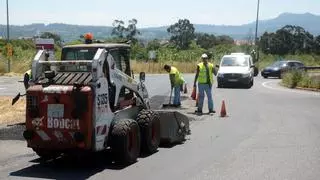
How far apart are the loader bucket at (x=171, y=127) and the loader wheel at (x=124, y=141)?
5.55 feet

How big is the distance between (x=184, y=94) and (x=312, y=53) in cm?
6316

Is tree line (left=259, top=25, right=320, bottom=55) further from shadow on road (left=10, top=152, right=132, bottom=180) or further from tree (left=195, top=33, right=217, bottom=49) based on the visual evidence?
shadow on road (left=10, top=152, right=132, bottom=180)

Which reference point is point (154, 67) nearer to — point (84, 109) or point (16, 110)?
point (16, 110)

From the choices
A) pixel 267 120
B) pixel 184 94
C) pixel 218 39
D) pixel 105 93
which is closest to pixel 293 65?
pixel 184 94

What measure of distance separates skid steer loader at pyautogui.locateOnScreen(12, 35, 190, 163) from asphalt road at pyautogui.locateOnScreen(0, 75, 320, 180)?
16.0 inches

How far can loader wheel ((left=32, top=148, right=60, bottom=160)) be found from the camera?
10172 mm

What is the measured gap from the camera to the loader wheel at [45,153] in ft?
33.4

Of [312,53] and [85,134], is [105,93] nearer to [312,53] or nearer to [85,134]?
[85,134]

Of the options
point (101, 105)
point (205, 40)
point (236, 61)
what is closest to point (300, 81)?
point (236, 61)

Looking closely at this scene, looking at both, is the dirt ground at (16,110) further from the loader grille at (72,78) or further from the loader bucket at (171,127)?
the loader grille at (72,78)

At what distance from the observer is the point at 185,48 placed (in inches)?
3890

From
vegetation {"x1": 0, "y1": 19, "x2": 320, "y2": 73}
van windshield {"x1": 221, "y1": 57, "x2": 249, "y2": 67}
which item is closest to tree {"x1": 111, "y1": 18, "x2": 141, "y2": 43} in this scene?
vegetation {"x1": 0, "y1": 19, "x2": 320, "y2": 73}

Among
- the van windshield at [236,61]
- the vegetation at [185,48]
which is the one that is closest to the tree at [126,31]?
the vegetation at [185,48]

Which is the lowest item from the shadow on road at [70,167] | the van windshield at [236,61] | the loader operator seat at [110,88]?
the shadow on road at [70,167]
